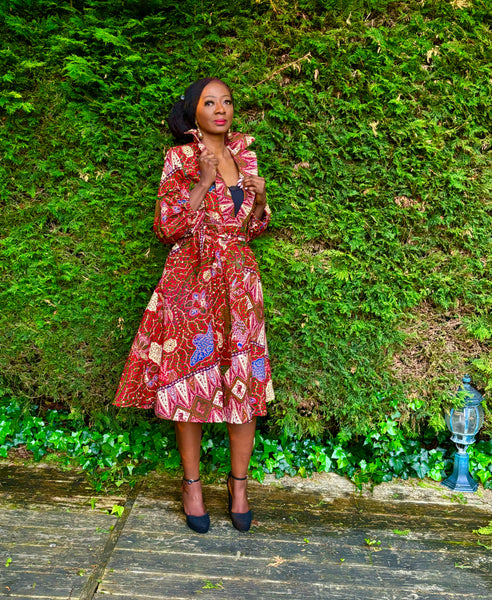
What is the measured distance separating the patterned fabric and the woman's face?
10cm

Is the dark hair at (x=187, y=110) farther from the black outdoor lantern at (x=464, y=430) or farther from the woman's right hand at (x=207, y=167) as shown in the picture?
the black outdoor lantern at (x=464, y=430)

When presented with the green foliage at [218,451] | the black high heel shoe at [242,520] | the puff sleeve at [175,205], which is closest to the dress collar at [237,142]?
the puff sleeve at [175,205]

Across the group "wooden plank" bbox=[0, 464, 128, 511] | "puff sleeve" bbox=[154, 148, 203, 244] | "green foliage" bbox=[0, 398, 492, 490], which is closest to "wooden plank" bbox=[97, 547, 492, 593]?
"wooden plank" bbox=[0, 464, 128, 511]

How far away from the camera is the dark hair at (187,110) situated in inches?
102

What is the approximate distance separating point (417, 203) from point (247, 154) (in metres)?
1.14

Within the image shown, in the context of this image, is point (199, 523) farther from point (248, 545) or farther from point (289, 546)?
point (289, 546)


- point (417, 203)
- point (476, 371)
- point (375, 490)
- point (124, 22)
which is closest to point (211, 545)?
point (375, 490)

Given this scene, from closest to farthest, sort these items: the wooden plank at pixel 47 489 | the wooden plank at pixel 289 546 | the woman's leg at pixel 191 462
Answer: the wooden plank at pixel 289 546 → the woman's leg at pixel 191 462 → the wooden plank at pixel 47 489

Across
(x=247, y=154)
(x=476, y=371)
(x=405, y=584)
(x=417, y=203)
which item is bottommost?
(x=405, y=584)

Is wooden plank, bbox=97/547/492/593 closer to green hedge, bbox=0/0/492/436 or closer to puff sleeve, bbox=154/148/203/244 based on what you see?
green hedge, bbox=0/0/492/436

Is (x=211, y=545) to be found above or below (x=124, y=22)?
below

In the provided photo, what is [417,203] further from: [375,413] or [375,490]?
[375,490]

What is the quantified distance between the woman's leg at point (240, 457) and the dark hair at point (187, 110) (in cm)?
159

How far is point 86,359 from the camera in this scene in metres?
3.42
